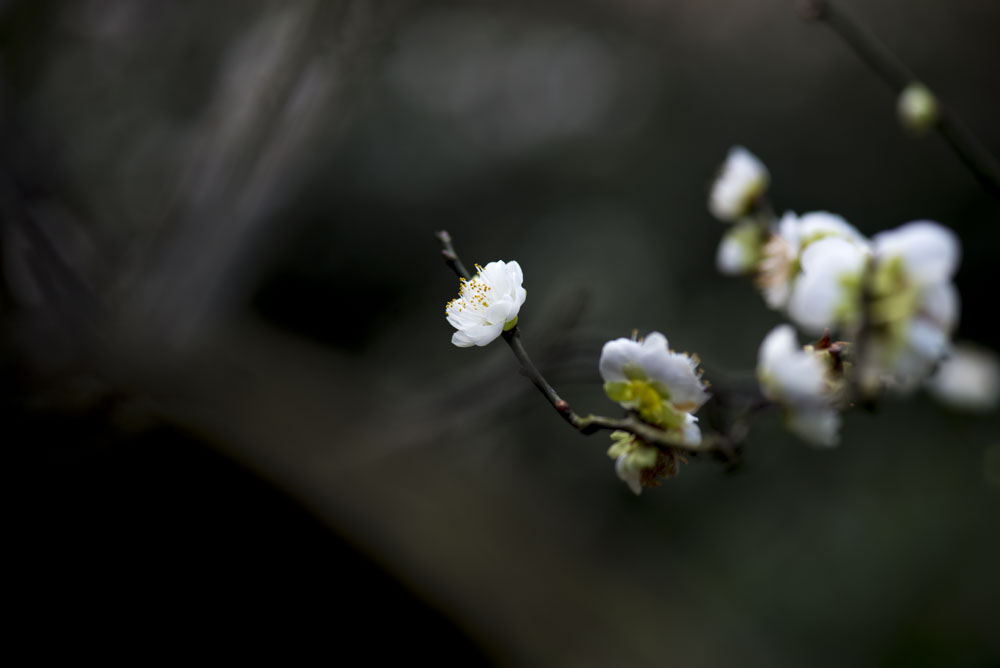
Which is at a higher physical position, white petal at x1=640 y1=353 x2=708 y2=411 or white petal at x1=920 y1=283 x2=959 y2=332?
white petal at x1=640 y1=353 x2=708 y2=411

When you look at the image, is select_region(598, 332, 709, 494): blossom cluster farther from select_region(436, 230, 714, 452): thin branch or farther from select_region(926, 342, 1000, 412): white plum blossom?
select_region(926, 342, 1000, 412): white plum blossom

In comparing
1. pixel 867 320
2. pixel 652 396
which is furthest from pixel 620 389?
pixel 867 320

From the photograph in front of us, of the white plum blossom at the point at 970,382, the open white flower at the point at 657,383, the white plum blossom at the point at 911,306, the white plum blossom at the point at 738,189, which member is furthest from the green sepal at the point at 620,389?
the white plum blossom at the point at 970,382

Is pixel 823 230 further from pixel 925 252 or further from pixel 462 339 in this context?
pixel 462 339

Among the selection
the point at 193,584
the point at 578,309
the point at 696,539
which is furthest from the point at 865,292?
the point at 696,539

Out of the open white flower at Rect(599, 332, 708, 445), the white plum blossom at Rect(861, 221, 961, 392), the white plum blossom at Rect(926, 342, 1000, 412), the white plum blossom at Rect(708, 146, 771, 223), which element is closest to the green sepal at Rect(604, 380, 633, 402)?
the open white flower at Rect(599, 332, 708, 445)

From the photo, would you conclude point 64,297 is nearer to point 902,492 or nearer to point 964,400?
point 964,400

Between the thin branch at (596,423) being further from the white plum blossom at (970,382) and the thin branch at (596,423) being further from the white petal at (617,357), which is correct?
the white plum blossom at (970,382)
